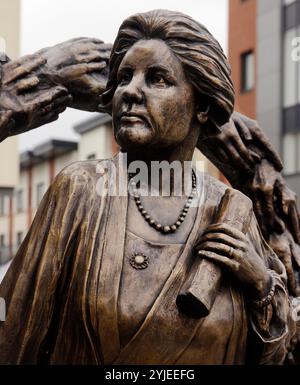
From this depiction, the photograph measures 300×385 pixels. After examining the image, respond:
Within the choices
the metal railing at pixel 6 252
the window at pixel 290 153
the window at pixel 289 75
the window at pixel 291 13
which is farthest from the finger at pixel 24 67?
the metal railing at pixel 6 252

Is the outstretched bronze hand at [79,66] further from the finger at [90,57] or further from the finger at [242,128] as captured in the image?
the finger at [242,128]

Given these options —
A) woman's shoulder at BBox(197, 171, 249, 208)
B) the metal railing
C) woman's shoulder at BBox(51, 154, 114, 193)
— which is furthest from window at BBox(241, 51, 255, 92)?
woman's shoulder at BBox(51, 154, 114, 193)

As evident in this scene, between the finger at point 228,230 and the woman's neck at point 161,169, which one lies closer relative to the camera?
the finger at point 228,230

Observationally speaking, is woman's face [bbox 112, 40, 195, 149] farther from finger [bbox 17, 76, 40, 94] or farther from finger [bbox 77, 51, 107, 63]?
finger [bbox 77, 51, 107, 63]

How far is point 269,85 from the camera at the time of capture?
18422 millimetres

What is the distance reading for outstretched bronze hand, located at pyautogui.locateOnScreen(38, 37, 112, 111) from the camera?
338 cm

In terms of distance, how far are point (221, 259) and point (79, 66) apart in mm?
1311

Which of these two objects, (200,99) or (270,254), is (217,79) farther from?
(270,254)

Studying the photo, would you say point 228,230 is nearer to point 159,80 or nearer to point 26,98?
point 159,80

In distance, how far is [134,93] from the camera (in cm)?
246

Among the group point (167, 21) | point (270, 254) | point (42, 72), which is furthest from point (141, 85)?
point (42, 72)

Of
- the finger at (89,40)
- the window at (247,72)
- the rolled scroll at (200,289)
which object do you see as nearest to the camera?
the rolled scroll at (200,289)

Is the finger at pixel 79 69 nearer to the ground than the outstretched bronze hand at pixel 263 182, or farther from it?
farther from it

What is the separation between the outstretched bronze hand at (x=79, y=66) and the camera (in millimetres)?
3385
